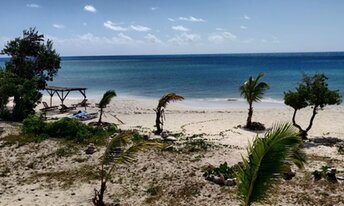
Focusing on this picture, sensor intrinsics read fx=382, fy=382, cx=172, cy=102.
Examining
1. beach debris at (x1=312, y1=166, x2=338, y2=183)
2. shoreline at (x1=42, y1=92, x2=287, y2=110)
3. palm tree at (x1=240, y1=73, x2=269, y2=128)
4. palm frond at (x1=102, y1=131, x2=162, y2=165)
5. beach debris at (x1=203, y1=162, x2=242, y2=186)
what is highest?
palm tree at (x1=240, y1=73, x2=269, y2=128)

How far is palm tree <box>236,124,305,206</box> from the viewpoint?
6.18 metres

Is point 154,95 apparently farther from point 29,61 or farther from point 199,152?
point 199,152

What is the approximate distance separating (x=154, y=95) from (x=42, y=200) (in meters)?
39.2

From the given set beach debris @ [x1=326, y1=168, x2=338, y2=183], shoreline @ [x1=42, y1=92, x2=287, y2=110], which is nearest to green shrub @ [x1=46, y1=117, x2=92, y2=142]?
beach debris @ [x1=326, y1=168, x2=338, y2=183]

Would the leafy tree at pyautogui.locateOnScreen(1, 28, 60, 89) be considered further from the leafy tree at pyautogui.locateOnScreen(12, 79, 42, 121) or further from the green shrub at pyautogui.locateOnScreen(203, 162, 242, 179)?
the green shrub at pyautogui.locateOnScreen(203, 162, 242, 179)

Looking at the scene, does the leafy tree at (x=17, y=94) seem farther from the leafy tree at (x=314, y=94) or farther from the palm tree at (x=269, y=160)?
the palm tree at (x=269, y=160)

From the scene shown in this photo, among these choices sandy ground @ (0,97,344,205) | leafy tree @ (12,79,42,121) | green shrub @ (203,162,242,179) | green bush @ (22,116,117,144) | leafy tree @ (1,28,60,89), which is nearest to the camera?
sandy ground @ (0,97,344,205)

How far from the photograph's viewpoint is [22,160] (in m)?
16.4

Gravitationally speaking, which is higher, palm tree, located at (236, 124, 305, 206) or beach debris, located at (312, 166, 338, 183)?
palm tree, located at (236, 124, 305, 206)

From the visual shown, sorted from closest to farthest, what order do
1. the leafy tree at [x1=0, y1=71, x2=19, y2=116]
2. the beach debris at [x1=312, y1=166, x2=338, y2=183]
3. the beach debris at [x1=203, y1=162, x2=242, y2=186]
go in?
the beach debris at [x1=203, y1=162, x2=242, y2=186]
the beach debris at [x1=312, y1=166, x2=338, y2=183]
the leafy tree at [x1=0, y1=71, x2=19, y2=116]

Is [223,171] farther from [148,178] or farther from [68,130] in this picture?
[68,130]

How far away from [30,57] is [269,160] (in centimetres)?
3273

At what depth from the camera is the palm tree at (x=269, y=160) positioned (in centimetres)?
618

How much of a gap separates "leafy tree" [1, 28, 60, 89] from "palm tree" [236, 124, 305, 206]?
30.0 metres
